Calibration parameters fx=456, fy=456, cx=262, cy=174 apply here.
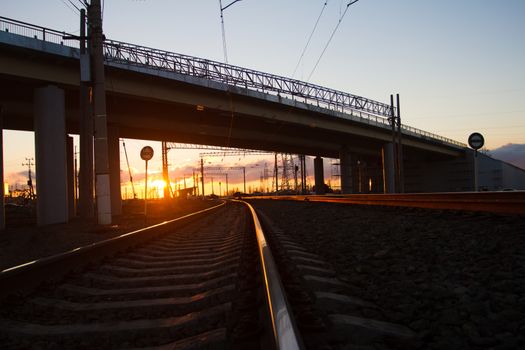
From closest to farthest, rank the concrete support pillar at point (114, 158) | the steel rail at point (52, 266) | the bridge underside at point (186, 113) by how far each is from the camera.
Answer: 1. the steel rail at point (52, 266)
2. the bridge underside at point (186, 113)
3. the concrete support pillar at point (114, 158)

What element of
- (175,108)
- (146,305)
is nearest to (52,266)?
(146,305)

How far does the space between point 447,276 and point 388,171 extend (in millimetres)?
54253

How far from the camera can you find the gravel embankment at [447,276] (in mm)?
2998

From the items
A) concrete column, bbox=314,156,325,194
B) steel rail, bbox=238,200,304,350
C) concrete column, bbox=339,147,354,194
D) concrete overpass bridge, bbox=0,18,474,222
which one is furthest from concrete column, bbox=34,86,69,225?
concrete column, bbox=314,156,325,194

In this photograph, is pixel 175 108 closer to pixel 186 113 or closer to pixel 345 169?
pixel 186 113

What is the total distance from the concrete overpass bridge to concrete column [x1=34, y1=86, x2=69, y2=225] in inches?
2.7

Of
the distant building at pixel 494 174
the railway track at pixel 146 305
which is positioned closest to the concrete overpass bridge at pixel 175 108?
the distant building at pixel 494 174

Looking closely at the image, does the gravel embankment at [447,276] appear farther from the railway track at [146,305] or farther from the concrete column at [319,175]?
the concrete column at [319,175]

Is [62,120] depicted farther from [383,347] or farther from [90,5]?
[383,347]

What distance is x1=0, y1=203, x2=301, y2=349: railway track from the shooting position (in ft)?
9.73

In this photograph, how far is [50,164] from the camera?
23.7m

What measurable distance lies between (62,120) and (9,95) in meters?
5.52

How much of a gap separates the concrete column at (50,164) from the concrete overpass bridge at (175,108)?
0.07 metres

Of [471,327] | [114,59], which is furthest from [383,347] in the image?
[114,59]
